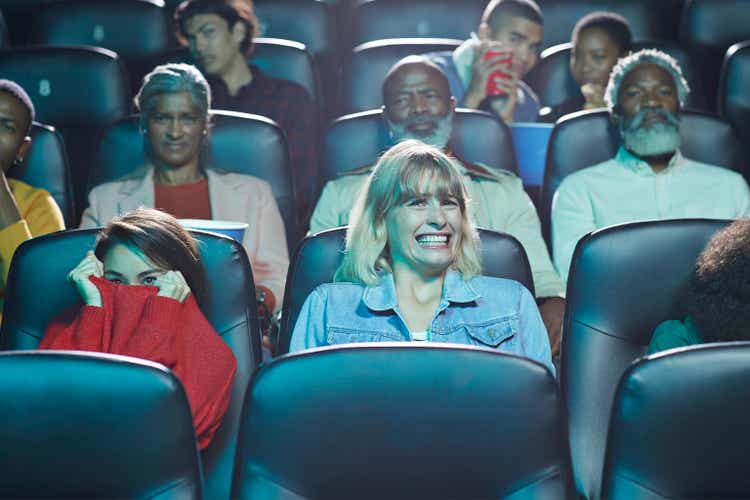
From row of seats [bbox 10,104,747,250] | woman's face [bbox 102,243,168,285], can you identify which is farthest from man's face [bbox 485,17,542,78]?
woman's face [bbox 102,243,168,285]

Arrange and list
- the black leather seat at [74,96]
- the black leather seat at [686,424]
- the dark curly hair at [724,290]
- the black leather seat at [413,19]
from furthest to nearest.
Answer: the black leather seat at [413,19]
the black leather seat at [74,96]
the dark curly hair at [724,290]
the black leather seat at [686,424]

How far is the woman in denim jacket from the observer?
7.38 ft

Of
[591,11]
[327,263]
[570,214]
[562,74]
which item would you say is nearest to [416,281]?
[327,263]

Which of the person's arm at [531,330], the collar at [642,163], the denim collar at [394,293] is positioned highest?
the collar at [642,163]

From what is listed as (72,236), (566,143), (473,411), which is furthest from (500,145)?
(473,411)

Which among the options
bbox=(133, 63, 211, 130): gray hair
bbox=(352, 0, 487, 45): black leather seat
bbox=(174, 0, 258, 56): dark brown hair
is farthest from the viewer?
bbox=(352, 0, 487, 45): black leather seat

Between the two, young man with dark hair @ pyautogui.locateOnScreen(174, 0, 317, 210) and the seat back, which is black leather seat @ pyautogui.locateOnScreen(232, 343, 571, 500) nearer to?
the seat back

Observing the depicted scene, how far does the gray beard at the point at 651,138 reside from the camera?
10.6 feet

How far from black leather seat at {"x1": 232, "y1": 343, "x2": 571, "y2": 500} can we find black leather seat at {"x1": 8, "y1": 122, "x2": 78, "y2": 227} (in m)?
1.77

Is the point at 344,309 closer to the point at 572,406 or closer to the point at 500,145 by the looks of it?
the point at 572,406

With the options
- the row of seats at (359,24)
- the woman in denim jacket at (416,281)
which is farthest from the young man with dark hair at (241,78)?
the woman in denim jacket at (416,281)

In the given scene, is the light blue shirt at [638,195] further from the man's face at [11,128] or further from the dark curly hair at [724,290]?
the man's face at [11,128]

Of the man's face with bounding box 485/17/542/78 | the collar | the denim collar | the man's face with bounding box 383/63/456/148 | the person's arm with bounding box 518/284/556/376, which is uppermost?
the man's face with bounding box 485/17/542/78

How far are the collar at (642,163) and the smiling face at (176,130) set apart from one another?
1165 millimetres
